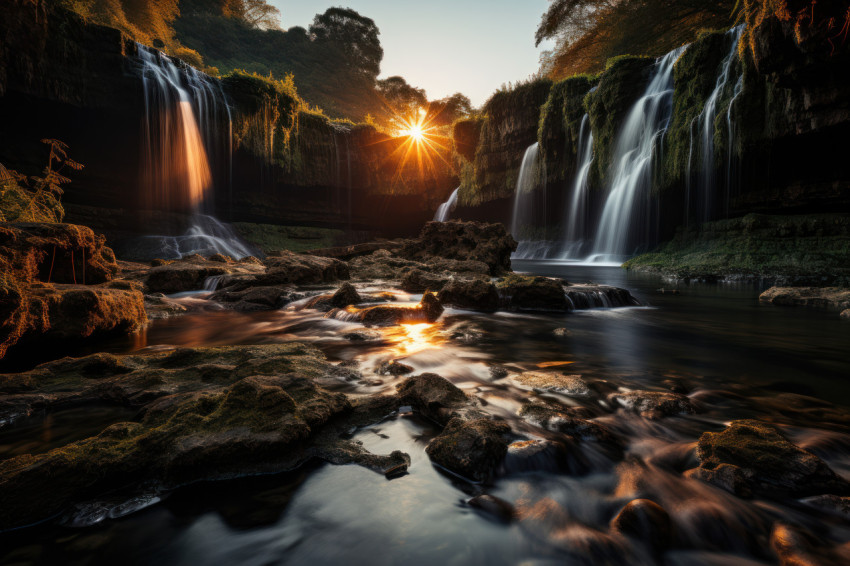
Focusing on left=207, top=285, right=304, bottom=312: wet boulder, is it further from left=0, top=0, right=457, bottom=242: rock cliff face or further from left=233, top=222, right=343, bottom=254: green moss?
left=0, top=0, right=457, bottom=242: rock cliff face

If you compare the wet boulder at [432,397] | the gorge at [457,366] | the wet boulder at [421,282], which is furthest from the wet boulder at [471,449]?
the wet boulder at [421,282]

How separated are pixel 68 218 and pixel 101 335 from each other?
18.2m

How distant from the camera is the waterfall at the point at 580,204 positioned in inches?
749

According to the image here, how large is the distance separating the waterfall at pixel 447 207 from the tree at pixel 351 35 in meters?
30.8

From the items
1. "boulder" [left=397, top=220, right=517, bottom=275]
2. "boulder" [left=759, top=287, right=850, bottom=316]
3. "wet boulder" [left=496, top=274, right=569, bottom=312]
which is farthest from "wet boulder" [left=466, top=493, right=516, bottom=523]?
"boulder" [left=397, top=220, right=517, bottom=275]

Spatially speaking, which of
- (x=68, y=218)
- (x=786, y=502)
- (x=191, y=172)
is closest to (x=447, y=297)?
(x=786, y=502)

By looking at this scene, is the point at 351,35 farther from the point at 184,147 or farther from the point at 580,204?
the point at 580,204

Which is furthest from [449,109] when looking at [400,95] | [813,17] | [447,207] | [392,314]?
[392,314]

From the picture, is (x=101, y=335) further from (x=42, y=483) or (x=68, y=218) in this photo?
(x=68, y=218)

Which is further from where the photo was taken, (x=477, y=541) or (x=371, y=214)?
(x=371, y=214)

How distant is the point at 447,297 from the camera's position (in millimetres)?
7020

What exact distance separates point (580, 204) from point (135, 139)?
2361 centimetres

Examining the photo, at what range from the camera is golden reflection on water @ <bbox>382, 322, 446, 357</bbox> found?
4000 mm

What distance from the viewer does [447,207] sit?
31.1 metres
